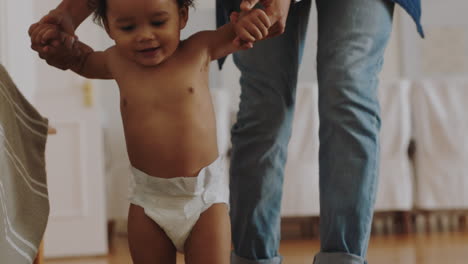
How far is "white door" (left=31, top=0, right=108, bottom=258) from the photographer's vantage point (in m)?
3.24

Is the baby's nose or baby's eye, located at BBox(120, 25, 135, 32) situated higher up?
baby's eye, located at BBox(120, 25, 135, 32)

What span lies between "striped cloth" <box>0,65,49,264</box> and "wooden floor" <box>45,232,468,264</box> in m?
0.98

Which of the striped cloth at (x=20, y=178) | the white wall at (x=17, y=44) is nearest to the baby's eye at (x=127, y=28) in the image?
the striped cloth at (x=20, y=178)

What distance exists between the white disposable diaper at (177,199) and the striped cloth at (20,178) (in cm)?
18

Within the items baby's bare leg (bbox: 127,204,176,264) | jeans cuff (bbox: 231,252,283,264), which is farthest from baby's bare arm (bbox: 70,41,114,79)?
jeans cuff (bbox: 231,252,283,264)

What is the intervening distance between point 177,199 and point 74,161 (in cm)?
225

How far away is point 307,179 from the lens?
331 cm

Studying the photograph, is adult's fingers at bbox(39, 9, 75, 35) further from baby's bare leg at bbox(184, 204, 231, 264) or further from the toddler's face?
baby's bare leg at bbox(184, 204, 231, 264)

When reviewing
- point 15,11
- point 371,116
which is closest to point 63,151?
point 15,11

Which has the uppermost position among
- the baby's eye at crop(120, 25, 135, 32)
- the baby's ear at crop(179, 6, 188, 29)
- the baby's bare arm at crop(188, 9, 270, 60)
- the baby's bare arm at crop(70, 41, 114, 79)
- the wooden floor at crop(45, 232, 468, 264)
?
the baby's ear at crop(179, 6, 188, 29)

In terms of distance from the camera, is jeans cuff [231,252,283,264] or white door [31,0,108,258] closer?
jeans cuff [231,252,283,264]

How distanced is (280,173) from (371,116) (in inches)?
9.4

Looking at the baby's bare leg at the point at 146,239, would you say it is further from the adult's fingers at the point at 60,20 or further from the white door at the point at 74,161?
the white door at the point at 74,161

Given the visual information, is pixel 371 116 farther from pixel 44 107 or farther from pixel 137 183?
pixel 44 107
